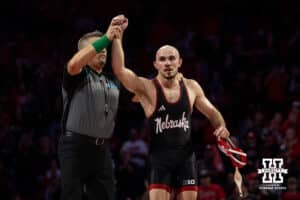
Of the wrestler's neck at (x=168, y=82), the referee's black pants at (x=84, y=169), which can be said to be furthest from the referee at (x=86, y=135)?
the wrestler's neck at (x=168, y=82)

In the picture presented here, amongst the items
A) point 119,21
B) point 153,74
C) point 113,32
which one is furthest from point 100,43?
point 153,74

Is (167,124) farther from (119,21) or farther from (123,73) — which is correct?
(119,21)

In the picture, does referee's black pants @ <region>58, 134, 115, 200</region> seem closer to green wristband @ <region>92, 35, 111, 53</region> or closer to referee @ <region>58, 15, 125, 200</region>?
referee @ <region>58, 15, 125, 200</region>

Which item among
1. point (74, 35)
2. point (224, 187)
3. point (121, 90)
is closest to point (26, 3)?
point (74, 35)

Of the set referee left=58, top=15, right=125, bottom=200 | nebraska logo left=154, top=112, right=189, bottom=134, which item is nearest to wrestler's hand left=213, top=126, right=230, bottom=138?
nebraska logo left=154, top=112, right=189, bottom=134

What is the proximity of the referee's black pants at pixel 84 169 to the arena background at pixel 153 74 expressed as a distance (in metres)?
0.84

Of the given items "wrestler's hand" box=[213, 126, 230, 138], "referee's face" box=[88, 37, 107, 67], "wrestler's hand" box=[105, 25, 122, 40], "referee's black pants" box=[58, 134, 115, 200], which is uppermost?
"wrestler's hand" box=[105, 25, 122, 40]

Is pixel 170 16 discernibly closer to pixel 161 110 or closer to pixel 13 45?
pixel 13 45

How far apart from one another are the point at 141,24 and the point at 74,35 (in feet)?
4.37

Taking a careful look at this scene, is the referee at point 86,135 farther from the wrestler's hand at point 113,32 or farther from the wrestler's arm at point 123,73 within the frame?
the wrestler's arm at point 123,73
